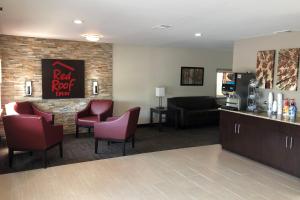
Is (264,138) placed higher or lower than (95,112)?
lower

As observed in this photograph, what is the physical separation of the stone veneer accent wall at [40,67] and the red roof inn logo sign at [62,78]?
0.36 ft

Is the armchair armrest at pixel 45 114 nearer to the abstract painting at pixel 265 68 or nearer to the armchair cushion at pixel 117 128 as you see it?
the armchair cushion at pixel 117 128

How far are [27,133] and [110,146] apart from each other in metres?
1.83

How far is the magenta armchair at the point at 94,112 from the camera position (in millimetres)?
5957

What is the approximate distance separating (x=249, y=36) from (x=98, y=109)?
3906mm

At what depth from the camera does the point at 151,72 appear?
7465 mm

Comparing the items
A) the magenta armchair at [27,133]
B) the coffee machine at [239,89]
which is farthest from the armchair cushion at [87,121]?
the coffee machine at [239,89]

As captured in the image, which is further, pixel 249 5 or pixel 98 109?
pixel 98 109

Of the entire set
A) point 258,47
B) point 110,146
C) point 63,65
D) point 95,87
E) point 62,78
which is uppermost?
point 258,47

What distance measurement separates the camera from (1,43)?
5500mm

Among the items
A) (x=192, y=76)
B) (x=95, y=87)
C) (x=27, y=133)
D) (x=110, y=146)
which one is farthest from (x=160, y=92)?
(x=27, y=133)

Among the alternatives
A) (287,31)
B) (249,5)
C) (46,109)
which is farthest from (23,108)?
(287,31)

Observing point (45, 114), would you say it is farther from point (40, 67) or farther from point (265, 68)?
point (265, 68)

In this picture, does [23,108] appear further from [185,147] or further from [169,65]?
[169,65]
